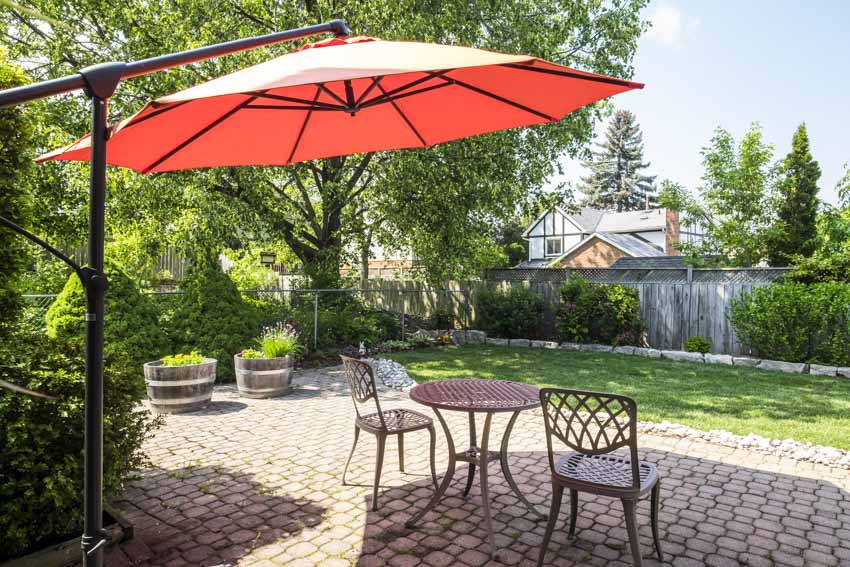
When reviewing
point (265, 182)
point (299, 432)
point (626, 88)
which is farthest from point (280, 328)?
point (626, 88)

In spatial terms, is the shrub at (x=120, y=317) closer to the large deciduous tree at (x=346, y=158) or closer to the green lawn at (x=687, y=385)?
the large deciduous tree at (x=346, y=158)

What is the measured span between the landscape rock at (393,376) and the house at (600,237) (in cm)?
2179

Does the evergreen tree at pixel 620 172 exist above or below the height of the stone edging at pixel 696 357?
above

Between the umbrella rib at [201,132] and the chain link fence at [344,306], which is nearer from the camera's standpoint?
the umbrella rib at [201,132]

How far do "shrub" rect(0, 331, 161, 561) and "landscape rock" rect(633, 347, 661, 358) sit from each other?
10.2 m

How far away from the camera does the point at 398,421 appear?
410 centimetres

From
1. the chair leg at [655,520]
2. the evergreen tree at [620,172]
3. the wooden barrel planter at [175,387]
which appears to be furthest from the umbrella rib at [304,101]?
the evergreen tree at [620,172]

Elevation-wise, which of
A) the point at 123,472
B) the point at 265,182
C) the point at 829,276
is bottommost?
the point at 123,472

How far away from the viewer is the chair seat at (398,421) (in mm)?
3893

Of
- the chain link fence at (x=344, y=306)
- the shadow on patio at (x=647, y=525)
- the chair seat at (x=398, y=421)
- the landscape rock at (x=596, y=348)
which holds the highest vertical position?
the chain link fence at (x=344, y=306)

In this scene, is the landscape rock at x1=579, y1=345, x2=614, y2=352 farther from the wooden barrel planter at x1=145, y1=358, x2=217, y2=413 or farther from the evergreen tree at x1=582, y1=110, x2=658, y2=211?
the evergreen tree at x1=582, y1=110, x2=658, y2=211

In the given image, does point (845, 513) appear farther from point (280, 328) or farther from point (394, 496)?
point (280, 328)

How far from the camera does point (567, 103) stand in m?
3.16

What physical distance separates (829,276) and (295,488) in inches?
407
